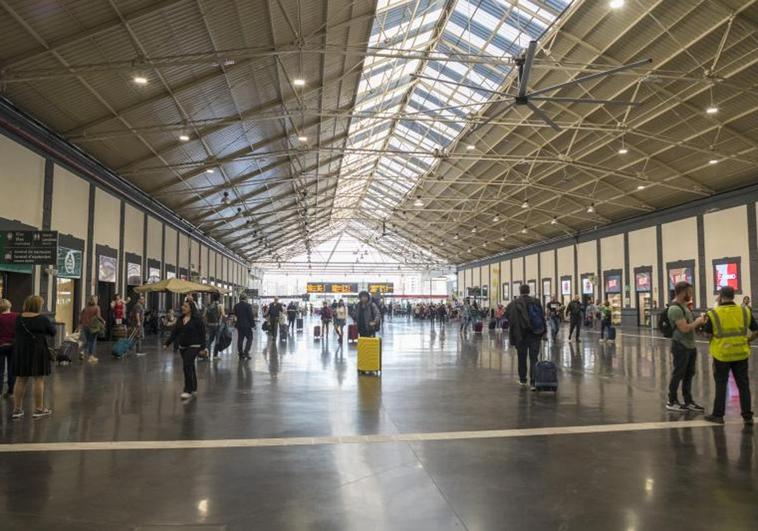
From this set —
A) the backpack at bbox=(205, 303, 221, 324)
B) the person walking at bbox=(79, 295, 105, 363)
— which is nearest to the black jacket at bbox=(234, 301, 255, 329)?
the backpack at bbox=(205, 303, 221, 324)

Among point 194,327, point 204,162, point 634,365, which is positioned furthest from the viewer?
point 204,162

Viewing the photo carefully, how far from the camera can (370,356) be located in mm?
10320

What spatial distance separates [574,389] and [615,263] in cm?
2622

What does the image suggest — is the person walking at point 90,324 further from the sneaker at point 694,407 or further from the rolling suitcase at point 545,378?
the sneaker at point 694,407

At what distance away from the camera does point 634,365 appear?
474 inches

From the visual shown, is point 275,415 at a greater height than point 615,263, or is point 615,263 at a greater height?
point 615,263

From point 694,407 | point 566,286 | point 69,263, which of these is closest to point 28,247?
point 69,263

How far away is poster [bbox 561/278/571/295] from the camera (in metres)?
37.5

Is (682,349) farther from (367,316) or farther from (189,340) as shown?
(189,340)

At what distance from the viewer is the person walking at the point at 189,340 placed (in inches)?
312

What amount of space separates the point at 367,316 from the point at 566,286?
2965cm

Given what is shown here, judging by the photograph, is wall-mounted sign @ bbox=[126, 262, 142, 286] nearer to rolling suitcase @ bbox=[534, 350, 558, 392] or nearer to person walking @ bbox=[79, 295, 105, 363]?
person walking @ bbox=[79, 295, 105, 363]

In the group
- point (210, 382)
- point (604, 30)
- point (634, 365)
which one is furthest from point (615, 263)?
point (210, 382)

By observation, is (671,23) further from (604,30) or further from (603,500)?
(603,500)
